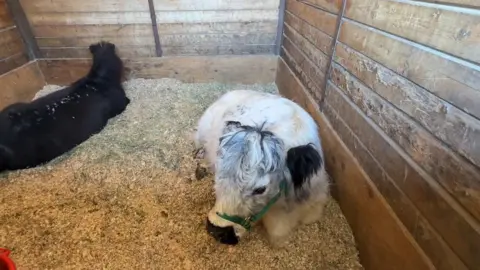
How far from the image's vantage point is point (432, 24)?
1.04 meters

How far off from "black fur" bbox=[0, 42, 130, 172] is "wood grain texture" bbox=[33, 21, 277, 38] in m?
0.46

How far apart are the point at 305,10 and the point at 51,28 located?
2691 millimetres

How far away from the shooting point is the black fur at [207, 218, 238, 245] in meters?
1.38

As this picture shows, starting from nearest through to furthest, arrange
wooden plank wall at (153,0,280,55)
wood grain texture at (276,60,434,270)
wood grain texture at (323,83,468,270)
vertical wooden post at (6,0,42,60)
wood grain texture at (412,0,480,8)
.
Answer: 1. wood grain texture at (412,0,480,8)
2. wood grain texture at (323,83,468,270)
3. wood grain texture at (276,60,434,270)
4. vertical wooden post at (6,0,42,60)
5. wooden plank wall at (153,0,280,55)

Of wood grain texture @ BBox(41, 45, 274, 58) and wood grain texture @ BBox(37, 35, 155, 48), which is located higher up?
wood grain texture @ BBox(37, 35, 155, 48)

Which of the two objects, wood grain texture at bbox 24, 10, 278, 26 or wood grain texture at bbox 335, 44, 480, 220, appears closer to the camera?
wood grain texture at bbox 335, 44, 480, 220

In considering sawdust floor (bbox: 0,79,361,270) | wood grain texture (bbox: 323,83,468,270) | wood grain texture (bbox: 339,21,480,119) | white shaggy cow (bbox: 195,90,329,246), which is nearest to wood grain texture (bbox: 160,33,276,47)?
sawdust floor (bbox: 0,79,361,270)

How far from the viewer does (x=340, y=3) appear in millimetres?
1796

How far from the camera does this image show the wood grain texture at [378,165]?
3.30ft

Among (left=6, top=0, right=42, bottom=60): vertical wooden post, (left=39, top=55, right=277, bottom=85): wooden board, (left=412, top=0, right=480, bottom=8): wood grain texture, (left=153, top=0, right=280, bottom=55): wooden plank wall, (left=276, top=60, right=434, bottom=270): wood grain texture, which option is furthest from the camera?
(left=39, top=55, right=277, bottom=85): wooden board

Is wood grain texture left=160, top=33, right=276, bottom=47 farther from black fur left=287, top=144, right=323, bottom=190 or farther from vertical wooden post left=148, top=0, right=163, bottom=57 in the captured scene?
black fur left=287, top=144, right=323, bottom=190

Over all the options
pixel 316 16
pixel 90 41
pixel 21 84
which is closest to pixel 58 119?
pixel 21 84

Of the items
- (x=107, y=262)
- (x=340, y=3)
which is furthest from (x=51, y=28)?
(x=340, y=3)

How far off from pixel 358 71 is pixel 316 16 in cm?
84
